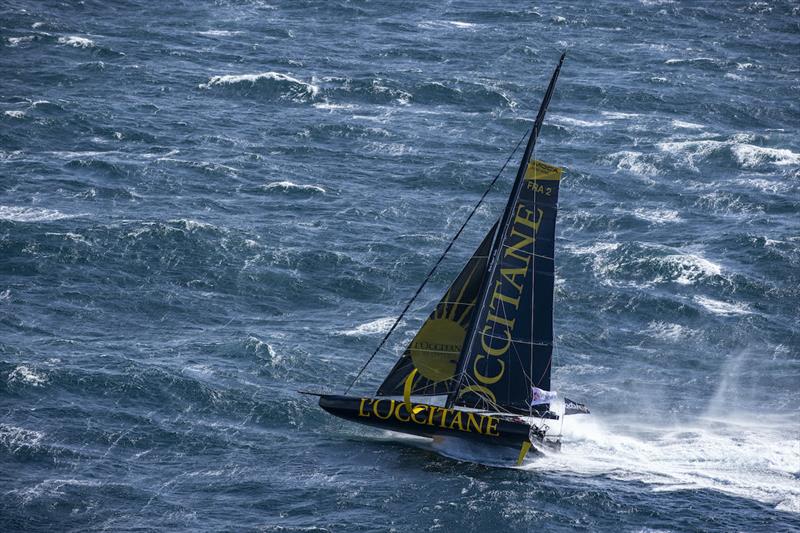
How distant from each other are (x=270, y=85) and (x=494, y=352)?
222ft

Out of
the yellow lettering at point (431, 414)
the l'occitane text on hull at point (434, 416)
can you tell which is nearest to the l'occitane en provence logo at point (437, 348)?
the yellow lettering at point (431, 414)

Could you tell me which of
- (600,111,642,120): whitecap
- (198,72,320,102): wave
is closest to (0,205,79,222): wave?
(198,72,320,102): wave

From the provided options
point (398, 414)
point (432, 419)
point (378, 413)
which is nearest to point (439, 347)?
point (432, 419)

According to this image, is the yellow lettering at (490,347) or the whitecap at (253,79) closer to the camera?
the yellow lettering at (490,347)

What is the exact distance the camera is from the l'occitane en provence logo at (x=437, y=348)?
219 ft

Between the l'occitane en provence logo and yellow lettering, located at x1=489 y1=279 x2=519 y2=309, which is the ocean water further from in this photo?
yellow lettering, located at x1=489 y1=279 x2=519 y2=309

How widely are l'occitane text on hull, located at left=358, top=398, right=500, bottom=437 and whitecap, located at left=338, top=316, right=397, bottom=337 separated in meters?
16.8

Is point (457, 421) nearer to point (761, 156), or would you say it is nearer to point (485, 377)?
point (485, 377)

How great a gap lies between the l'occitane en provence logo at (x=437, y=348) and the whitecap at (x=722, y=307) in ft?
94.4

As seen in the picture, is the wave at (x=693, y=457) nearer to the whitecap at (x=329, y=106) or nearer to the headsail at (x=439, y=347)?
the headsail at (x=439, y=347)

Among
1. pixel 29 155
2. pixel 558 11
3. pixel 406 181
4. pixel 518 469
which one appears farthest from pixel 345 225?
pixel 558 11

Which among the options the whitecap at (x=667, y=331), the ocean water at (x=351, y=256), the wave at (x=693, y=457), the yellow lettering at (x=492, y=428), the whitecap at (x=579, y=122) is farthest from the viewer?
the whitecap at (x=579, y=122)

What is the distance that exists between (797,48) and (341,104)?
203 ft

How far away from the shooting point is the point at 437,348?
220 feet
